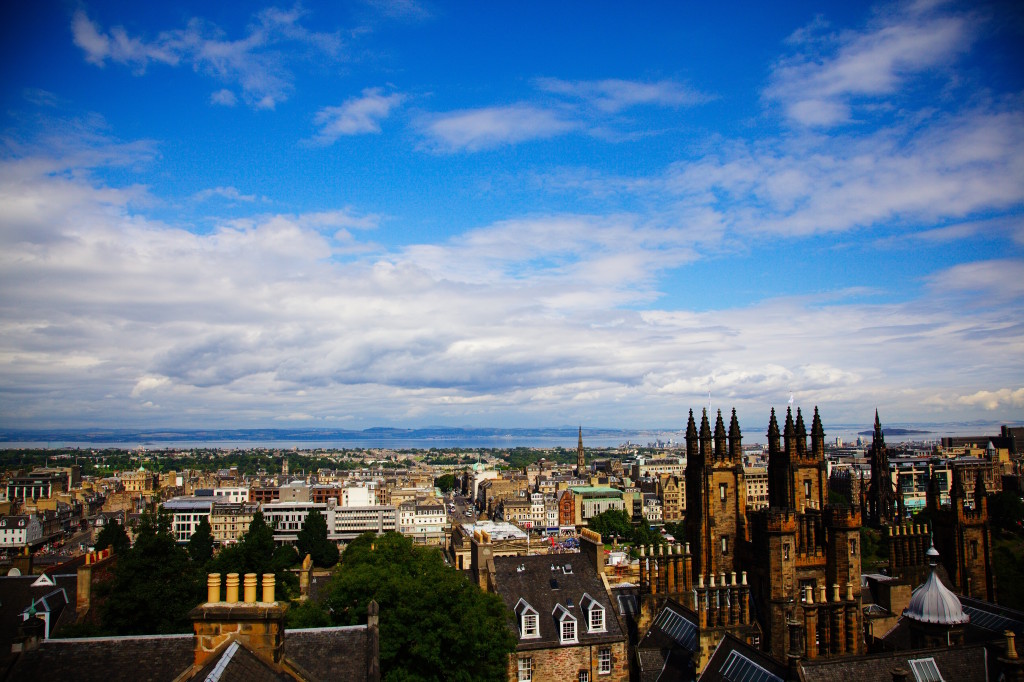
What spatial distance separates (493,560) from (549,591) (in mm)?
3604

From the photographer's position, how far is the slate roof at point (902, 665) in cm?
2303

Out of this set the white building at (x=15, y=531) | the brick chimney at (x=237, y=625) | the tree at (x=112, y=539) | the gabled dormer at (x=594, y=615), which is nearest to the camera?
the brick chimney at (x=237, y=625)

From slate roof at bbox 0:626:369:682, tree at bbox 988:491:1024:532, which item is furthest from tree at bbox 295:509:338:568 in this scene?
slate roof at bbox 0:626:369:682

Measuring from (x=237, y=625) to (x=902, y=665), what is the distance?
826 inches

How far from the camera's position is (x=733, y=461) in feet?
129

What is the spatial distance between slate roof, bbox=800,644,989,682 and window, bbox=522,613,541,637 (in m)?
14.2

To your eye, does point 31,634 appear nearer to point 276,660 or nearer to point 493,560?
point 276,660

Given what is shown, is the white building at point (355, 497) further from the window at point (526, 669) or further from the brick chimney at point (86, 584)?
the window at point (526, 669)

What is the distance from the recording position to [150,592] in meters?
39.5

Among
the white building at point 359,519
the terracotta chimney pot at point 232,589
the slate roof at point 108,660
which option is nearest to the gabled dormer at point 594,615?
the slate roof at point 108,660

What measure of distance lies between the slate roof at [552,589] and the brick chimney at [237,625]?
21543mm

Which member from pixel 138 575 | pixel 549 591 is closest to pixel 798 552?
pixel 549 591

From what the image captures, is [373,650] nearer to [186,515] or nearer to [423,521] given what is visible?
[423,521]

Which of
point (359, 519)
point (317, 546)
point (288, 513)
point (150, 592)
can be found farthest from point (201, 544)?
point (150, 592)
